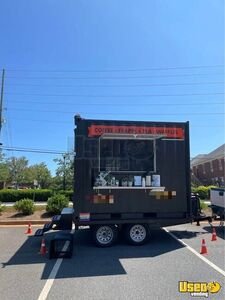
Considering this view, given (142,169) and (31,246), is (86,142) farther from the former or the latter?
(31,246)

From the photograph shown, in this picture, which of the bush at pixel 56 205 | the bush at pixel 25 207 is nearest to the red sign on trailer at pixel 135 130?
the bush at pixel 56 205

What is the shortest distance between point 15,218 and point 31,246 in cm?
507

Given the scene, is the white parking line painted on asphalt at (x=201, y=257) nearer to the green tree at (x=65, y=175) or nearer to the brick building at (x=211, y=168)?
the green tree at (x=65, y=175)

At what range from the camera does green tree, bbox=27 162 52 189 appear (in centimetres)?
8312

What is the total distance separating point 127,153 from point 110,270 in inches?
142

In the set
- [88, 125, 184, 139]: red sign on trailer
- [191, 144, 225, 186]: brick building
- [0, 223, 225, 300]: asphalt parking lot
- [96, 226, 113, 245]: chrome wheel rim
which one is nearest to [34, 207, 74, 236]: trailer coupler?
[0, 223, 225, 300]: asphalt parking lot

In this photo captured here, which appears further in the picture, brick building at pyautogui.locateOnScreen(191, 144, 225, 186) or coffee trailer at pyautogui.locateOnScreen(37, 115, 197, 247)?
brick building at pyautogui.locateOnScreen(191, 144, 225, 186)

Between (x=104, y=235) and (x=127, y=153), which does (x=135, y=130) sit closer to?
(x=127, y=153)

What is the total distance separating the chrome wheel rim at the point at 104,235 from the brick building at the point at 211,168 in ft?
146

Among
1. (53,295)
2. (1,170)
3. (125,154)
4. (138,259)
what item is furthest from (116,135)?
(1,170)

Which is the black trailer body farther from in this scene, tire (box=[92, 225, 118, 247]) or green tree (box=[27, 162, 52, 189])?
green tree (box=[27, 162, 52, 189])

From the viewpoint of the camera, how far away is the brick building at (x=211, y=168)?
178 feet

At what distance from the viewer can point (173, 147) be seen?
9.98 metres

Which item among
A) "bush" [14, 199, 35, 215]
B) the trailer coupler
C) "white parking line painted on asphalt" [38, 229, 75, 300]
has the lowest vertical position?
"white parking line painted on asphalt" [38, 229, 75, 300]
